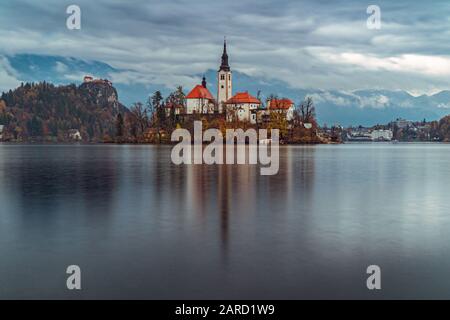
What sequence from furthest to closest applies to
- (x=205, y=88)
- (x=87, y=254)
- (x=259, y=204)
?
1. (x=205, y=88)
2. (x=259, y=204)
3. (x=87, y=254)

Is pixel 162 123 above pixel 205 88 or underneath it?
underneath

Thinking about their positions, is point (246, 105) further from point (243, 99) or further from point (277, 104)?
point (277, 104)

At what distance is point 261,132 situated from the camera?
148875 millimetres

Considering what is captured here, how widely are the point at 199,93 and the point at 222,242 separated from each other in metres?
177

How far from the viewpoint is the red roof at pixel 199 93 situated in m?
188

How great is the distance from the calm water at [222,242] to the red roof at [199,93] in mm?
161170

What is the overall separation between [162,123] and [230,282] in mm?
140845

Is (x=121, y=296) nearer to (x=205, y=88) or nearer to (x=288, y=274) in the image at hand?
(x=288, y=274)

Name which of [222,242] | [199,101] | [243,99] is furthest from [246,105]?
[222,242]

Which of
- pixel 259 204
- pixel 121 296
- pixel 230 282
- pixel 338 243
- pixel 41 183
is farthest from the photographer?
pixel 41 183

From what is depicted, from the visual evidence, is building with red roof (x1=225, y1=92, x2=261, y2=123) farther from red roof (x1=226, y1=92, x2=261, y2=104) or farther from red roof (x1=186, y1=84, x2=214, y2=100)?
red roof (x1=186, y1=84, x2=214, y2=100)

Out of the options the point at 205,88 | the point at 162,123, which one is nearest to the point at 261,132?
the point at 162,123

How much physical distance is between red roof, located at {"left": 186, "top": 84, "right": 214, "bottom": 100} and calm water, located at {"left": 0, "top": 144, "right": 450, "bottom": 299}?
161m

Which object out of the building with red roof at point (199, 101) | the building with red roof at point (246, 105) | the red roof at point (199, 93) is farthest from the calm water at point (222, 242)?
the red roof at point (199, 93)
